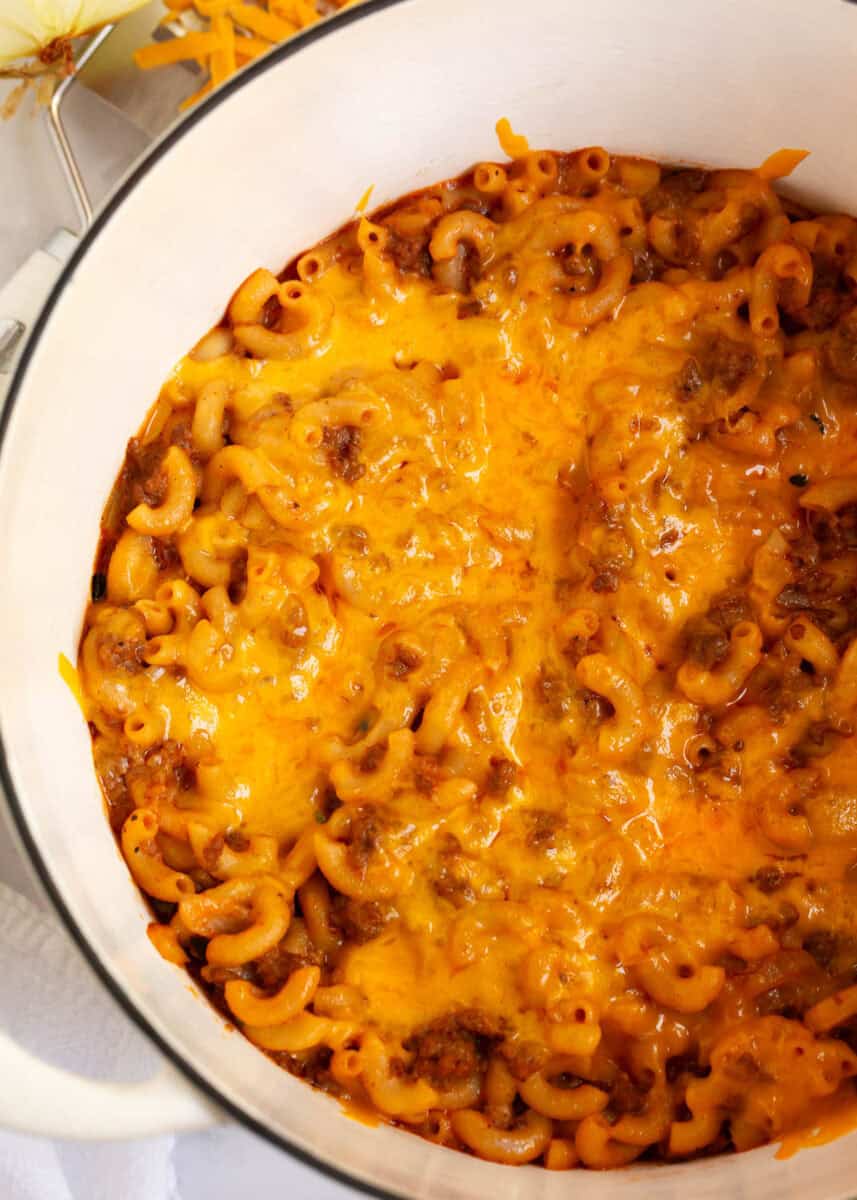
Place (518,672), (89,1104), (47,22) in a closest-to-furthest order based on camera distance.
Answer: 1. (89,1104)
2. (518,672)
3. (47,22)

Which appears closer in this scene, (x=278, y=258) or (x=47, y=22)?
(x=278, y=258)

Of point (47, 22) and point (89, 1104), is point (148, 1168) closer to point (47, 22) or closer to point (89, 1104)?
point (89, 1104)

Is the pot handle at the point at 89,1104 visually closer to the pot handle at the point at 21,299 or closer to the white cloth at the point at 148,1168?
the white cloth at the point at 148,1168

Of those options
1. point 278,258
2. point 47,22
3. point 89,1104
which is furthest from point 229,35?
point 89,1104

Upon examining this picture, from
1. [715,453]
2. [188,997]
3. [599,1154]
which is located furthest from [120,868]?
[715,453]

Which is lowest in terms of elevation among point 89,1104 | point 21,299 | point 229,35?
point 89,1104

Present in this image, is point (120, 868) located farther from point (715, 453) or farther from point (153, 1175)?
point (715, 453)

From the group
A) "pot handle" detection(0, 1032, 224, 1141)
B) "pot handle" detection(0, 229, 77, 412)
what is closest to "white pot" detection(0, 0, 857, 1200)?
"pot handle" detection(0, 1032, 224, 1141)
